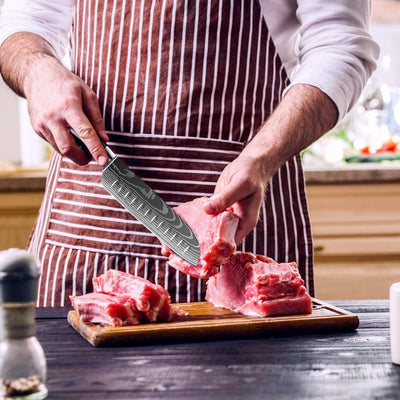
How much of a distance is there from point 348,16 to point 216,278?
24.7 inches

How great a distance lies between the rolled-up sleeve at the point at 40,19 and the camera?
6.32 feet

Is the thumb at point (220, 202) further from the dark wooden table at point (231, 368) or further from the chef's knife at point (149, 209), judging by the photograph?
the dark wooden table at point (231, 368)

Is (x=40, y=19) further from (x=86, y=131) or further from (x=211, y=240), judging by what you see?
(x=211, y=240)

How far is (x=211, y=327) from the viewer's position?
1374mm

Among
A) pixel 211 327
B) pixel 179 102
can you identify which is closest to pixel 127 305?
pixel 211 327

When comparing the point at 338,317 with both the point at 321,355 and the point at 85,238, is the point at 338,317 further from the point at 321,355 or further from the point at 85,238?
the point at 85,238

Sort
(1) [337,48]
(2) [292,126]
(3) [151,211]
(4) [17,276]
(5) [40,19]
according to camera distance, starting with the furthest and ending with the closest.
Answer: (5) [40,19]
(1) [337,48]
(2) [292,126]
(3) [151,211]
(4) [17,276]

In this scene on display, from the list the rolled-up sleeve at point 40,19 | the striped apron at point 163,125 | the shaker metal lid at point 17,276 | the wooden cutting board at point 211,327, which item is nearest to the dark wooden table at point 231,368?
the wooden cutting board at point 211,327

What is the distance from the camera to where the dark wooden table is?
1.06 metres

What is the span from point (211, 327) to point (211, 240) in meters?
0.16

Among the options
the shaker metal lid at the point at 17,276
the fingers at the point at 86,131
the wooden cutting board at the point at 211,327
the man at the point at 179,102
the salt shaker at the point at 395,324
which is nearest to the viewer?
the shaker metal lid at the point at 17,276

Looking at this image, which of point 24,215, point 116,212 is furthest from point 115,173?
point 24,215

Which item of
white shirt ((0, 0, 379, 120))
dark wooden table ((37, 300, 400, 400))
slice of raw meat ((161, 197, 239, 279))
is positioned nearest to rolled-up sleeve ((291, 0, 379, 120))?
white shirt ((0, 0, 379, 120))

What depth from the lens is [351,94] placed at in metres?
1.75
